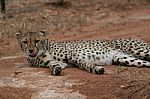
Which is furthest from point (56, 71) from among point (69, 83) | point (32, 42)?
point (32, 42)

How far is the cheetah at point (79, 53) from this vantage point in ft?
24.8

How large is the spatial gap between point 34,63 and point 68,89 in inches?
70.1

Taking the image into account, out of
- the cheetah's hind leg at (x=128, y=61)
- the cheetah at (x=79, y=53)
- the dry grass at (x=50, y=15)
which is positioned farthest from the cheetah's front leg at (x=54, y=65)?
the dry grass at (x=50, y=15)

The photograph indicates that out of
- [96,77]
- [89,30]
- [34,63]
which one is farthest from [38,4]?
[96,77]

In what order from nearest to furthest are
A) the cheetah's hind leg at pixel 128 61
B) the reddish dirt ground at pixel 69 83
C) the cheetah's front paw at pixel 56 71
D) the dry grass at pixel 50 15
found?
the reddish dirt ground at pixel 69 83
the cheetah's front paw at pixel 56 71
the cheetah's hind leg at pixel 128 61
the dry grass at pixel 50 15

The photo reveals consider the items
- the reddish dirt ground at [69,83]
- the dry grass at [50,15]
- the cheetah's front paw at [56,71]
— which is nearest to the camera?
the reddish dirt ground at [69,83]

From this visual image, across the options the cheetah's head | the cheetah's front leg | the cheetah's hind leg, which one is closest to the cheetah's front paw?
the cheetah's front leg

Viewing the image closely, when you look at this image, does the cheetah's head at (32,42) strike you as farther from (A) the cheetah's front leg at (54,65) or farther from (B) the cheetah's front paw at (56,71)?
(B) the cheetah's front paw at (56,71)

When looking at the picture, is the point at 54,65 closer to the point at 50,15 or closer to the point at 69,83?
the point at 69,83

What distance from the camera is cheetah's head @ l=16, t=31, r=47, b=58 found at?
7.55m

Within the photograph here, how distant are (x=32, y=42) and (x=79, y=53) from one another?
2.74ft

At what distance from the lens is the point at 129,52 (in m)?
7.93

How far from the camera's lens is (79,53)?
7.78m

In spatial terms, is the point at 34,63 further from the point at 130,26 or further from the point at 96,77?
the point at 130,26
